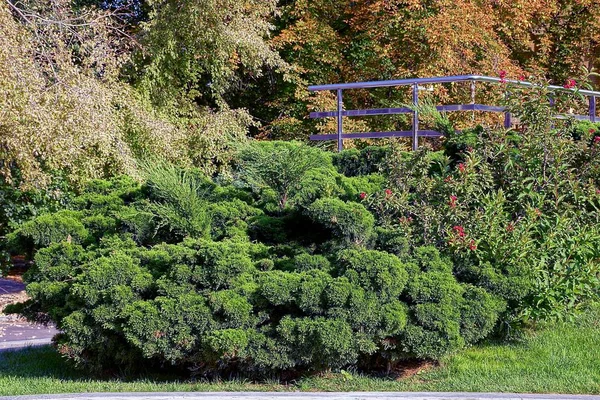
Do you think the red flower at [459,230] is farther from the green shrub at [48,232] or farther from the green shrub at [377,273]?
the green shrub at [48,232]

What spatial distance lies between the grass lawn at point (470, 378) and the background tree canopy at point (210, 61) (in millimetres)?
2967

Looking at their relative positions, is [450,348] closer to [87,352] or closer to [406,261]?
[406,261]

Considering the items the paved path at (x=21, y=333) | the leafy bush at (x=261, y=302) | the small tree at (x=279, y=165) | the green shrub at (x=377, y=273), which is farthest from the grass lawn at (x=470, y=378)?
the small tree at (x=279, y=165)

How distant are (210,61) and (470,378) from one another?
11.4 metres

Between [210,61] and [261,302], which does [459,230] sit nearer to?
[261,302]

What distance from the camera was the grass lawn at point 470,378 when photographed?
5.54 m

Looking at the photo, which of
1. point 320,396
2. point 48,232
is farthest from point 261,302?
point 48,232

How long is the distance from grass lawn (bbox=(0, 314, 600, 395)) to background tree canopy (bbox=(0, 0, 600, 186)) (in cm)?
297

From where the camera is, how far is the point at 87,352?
5.95 meters

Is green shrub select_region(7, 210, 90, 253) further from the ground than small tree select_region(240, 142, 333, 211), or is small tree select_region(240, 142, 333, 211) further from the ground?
small tree select_region(240, 142, 333, 211)

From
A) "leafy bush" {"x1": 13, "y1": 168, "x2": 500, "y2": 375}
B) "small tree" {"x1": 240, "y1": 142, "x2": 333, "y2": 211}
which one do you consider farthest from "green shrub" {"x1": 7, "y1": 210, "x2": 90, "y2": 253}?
"small tree" {"x1": 240, "y1": 142, "x2": 333, "y2": 211}

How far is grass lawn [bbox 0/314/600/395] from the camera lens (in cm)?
554

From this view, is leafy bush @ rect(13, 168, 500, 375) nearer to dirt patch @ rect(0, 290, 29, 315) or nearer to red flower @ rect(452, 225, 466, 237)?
red flower @ rect(452, 225, 466, 237)

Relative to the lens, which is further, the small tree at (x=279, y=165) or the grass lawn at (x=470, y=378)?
the small tree at (x=279, y=165)
